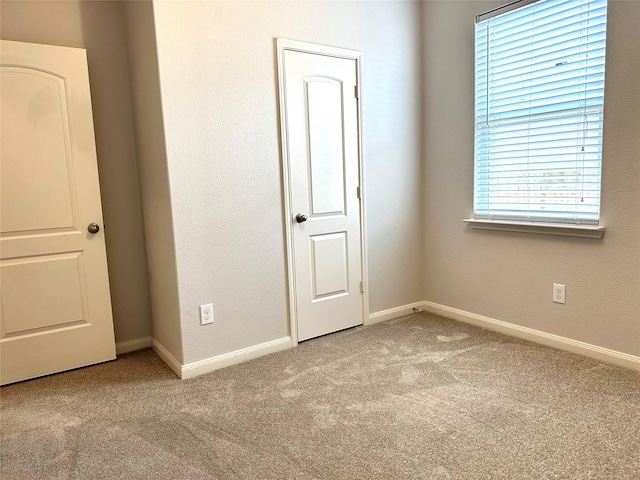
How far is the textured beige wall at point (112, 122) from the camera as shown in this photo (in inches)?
108

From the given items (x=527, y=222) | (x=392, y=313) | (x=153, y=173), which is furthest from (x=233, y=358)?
(x=527, y=222)

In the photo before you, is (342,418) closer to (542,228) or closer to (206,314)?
(206,314)

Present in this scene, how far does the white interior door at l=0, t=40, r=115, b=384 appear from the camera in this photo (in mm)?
2621

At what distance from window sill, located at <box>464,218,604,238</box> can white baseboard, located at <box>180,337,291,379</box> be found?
1549 millimetres

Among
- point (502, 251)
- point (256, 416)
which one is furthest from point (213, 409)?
point (502, 251)

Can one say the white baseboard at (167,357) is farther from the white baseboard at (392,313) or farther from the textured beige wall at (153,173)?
the white baseboard at (392,313)

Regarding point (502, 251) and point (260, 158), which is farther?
point (502, 251)

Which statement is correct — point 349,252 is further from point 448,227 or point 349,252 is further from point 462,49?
point 462,49

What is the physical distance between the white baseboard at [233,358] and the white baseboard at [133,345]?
69 centimetres

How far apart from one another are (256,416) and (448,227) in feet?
6.81

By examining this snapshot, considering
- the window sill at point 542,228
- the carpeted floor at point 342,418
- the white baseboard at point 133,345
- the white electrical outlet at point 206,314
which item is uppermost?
the window sill at point 542,228

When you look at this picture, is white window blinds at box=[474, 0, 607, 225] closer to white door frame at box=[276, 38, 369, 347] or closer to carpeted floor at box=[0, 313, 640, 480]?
white door frame at box=[276, 38, 369, 347]

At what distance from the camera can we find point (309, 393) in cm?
243

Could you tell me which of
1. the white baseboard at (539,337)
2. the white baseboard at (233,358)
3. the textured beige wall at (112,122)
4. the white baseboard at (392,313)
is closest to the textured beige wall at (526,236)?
the white baseboard at (539,337)
